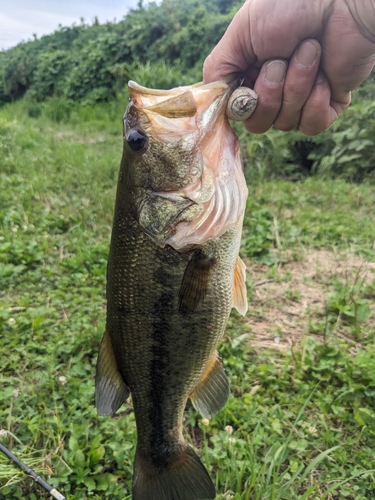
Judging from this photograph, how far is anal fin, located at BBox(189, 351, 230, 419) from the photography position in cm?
172

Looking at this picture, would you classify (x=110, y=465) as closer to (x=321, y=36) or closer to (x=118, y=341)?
(x=118, y=341)

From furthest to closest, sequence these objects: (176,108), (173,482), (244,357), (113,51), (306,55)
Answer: (113,51) < (244,357) < (173,482) < (306,55) < (176,108)

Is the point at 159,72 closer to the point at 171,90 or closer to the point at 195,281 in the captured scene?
the point at 171,90

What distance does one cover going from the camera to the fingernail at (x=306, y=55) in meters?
1.53

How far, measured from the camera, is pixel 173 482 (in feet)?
5.43

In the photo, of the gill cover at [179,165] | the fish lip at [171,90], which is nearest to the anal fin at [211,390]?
the gill cover at [179,165]

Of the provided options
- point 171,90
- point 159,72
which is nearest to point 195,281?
point 171,90

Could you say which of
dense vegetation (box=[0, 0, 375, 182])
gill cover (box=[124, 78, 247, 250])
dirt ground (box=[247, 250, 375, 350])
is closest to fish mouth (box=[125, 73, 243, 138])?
gill cover (box=[124, 78, 247, 250])

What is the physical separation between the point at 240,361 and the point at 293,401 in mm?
413

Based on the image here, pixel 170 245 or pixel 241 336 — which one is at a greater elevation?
pixel 170 245

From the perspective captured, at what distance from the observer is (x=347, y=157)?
21.3ft

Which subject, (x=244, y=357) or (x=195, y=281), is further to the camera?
(x=244, y=357)

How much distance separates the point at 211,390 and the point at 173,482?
38 centimetres

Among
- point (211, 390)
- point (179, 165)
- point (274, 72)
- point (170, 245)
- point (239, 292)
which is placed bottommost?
point (211, 390)
